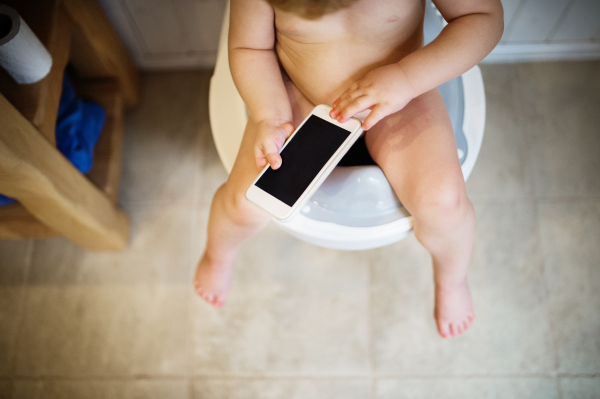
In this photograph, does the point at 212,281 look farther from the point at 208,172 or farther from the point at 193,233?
the point at 208,172

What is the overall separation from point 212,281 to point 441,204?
21.1 inches

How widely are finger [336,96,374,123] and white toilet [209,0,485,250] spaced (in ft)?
0.37

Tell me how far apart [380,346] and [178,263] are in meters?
0.52

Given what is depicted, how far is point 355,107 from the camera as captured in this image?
556 millimetres

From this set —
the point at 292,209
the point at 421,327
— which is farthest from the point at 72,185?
the point at 421,327

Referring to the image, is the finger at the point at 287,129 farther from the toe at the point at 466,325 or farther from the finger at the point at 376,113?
the toe at the point at 466,325

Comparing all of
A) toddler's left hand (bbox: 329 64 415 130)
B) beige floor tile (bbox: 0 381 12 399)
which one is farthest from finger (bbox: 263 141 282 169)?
beige floor tile (bbox: 0 381 12 399)

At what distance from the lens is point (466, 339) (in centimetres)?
90

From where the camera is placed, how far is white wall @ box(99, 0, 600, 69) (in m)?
0.92

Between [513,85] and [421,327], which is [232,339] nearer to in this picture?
[421,327]

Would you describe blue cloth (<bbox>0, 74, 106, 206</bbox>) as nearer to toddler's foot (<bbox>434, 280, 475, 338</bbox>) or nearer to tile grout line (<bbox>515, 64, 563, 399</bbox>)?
toddler's foot (<bbox>434, 280, 475, 338</bbox>)

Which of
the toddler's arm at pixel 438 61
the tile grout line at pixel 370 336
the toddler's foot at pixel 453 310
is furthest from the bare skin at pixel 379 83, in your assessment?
the tile grout line at pixel 370 336

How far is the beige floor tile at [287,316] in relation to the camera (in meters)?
0.91

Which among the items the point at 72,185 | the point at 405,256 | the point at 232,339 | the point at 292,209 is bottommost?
the point at 232,339
